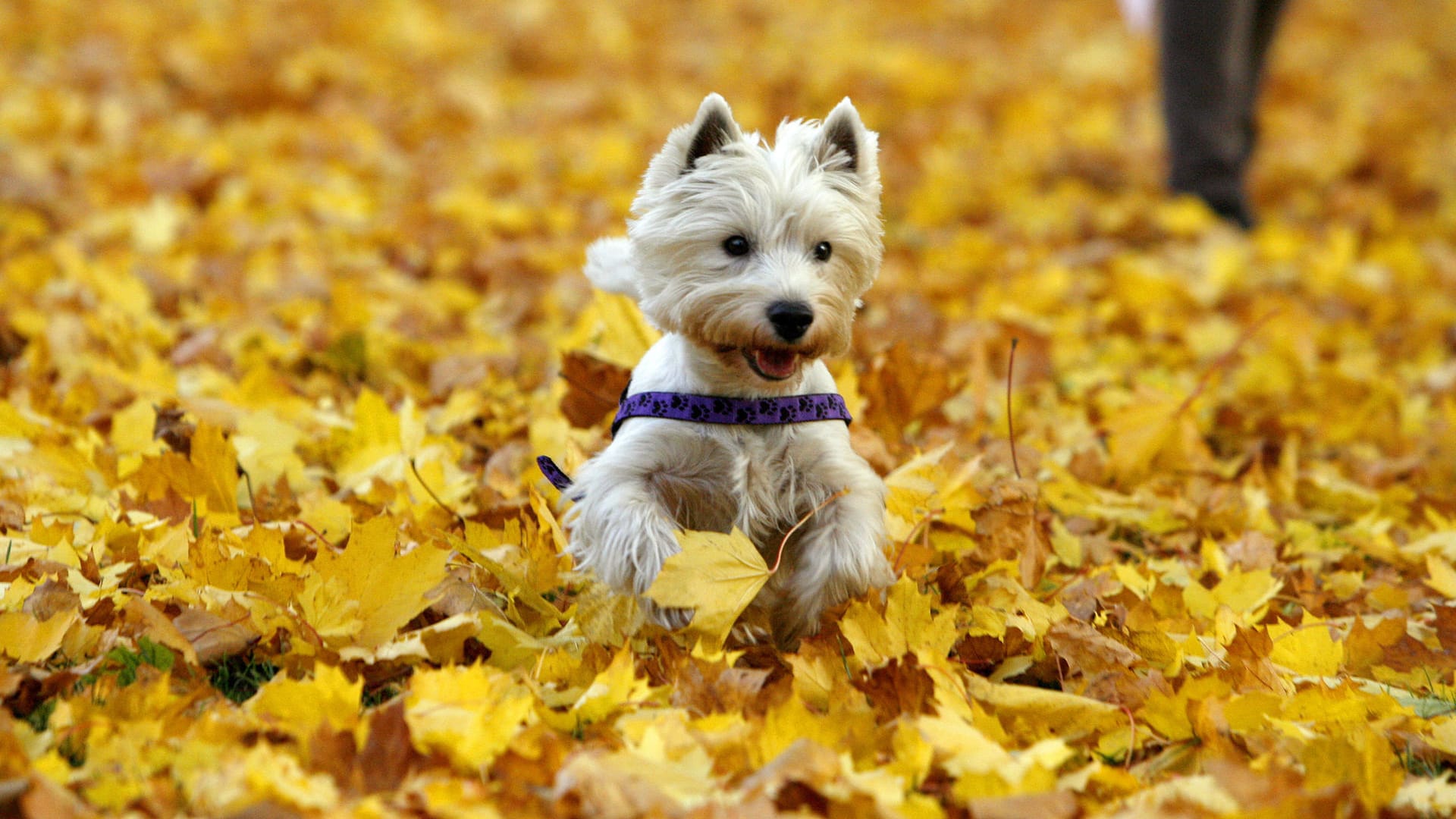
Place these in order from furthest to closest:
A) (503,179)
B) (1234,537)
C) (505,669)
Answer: (503,179) → (1234,537) → (505,669)

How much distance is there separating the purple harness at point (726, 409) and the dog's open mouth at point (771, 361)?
3.3 inches

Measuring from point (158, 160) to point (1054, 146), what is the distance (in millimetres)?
5846

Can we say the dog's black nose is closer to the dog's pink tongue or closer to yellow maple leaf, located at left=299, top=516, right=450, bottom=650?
the dog's pink tongue

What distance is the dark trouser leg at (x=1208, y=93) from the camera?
724 cm

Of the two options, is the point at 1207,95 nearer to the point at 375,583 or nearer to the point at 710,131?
the point at 710,131

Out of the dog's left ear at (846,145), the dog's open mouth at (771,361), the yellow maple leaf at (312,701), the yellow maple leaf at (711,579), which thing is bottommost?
the yellow maple leaf at (312,701)

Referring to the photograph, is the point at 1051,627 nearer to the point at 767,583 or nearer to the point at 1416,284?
the point at 767,583

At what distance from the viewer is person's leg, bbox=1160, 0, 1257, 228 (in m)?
7.24

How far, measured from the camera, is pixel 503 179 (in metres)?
7.48

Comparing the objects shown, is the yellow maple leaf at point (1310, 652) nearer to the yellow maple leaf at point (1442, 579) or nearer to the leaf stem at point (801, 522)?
the yellow maple leaf at point (1442, 579)

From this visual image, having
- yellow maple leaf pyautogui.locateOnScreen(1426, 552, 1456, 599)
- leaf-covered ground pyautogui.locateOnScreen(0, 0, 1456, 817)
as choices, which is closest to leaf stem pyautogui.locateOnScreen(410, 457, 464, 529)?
leaf-covered ground pyautogui.locateOnScreen(0, 0, 1456, 817)

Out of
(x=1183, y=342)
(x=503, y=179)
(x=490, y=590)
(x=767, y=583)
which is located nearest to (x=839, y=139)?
(x=767, y=583)

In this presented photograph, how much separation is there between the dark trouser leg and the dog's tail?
5189 mm

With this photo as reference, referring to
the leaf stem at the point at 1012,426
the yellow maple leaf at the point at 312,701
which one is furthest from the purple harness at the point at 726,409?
the yellow maple leaf at the point at 312,701
